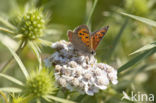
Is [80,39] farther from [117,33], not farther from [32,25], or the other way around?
[117,33]

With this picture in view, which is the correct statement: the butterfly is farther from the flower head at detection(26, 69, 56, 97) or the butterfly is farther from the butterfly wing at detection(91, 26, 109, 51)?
the flower head at detection(26, 69, 56, 97)

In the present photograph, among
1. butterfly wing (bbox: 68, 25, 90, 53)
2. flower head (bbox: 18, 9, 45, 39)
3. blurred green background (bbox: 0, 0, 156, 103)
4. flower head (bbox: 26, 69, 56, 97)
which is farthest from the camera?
blurred green background (bbox: 0, 0, 156, 103)

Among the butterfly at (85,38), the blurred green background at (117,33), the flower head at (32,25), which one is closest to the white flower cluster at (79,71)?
the butterfly at (85,38)

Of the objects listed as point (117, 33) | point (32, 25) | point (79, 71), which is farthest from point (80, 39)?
point (117, 33)

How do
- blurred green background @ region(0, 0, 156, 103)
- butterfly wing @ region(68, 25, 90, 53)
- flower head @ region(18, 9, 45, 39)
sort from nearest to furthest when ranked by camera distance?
1. butterfly wing @ region(68, 25, 90, 53)
2. flower head @ region(18, 9, 45, 39)
3. blurred green background @ region(0, 0, 156, 103)

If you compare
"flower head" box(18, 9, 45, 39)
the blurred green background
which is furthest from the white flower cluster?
the blurred green background

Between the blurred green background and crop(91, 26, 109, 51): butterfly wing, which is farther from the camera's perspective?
the blurred green background

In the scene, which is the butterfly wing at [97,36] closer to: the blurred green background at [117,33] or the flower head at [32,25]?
the blurred green background at [117,33]
